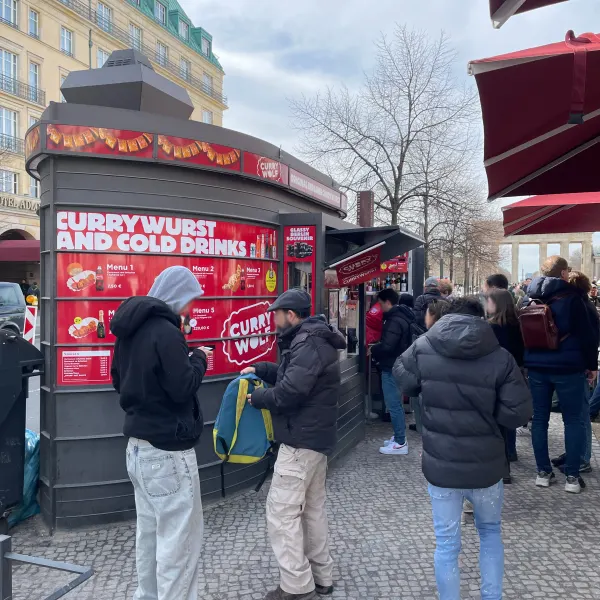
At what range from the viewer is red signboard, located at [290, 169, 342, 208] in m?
5.52

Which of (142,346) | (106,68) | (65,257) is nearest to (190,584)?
(142,346)

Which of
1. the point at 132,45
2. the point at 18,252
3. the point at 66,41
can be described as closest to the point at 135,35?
the point at 132,45

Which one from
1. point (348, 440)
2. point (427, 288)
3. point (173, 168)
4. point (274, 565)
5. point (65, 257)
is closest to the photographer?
point (274, 565)

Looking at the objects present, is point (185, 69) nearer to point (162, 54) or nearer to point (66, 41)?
point (162, 54)

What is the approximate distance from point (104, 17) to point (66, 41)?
3771mm

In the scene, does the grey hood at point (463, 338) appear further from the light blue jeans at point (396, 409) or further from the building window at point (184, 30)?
the building window at point (184, 30)

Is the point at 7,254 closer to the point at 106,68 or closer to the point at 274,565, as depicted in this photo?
the point at 106,68

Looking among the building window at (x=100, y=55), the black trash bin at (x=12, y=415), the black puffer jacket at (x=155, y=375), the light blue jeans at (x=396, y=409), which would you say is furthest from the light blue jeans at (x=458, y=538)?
the building window at (x=100, y=55)

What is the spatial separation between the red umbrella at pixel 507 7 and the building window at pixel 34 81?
3395cm

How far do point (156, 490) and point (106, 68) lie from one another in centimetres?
350

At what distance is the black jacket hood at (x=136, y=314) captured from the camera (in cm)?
253

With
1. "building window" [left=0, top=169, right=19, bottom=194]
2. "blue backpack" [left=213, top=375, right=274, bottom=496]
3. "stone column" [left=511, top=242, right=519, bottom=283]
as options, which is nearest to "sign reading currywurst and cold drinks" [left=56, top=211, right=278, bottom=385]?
"blue backpack" [left=213, top=375, right=274, bottom=496]

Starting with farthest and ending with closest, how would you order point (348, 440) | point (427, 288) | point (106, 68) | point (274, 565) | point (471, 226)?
1. point (471, 226)
2. point (427, 288)
3. point (348, 440)
4. point (106, 68)
5. point (274, 565)

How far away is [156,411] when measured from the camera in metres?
2.57
